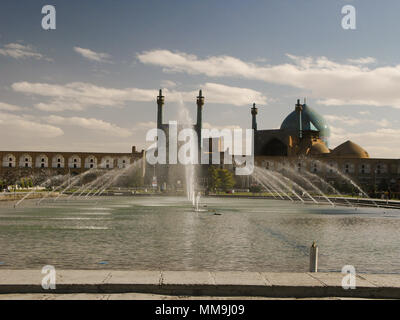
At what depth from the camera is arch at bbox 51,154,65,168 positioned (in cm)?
10075

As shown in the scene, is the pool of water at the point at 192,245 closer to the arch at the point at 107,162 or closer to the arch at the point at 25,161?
the arch at the point at 107,162

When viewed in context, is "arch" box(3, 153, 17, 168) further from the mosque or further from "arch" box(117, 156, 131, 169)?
"arch" box(117, 156, 131, 169)

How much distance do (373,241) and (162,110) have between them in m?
83.4

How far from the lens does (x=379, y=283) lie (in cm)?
779

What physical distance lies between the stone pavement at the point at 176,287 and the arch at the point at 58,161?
316 ft

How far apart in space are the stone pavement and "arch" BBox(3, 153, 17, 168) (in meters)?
97.2

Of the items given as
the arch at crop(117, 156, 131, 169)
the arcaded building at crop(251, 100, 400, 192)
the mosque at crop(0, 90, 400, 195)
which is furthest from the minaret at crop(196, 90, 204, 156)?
the arch at crop(117, 156, 131, 169)

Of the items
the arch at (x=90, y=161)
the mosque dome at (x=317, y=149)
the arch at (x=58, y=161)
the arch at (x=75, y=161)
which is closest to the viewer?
the mosque dome at (x=317, y=149)

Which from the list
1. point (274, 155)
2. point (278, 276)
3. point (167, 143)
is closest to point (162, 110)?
point (167, 143)

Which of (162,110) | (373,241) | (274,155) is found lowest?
(373,241)

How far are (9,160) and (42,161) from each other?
6337 mm

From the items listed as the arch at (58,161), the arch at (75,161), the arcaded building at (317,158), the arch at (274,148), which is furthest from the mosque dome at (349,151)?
the arch at (58,161)

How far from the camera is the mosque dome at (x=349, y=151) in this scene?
98.1 meters
